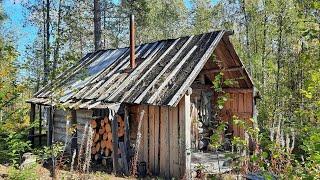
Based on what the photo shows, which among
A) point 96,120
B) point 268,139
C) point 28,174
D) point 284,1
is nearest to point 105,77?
point 96,120

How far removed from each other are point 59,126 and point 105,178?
5222 millimetres

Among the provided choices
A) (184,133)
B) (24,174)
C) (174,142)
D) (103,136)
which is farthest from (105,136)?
(24,174)

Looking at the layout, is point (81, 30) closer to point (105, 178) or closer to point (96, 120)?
point (96, 120)

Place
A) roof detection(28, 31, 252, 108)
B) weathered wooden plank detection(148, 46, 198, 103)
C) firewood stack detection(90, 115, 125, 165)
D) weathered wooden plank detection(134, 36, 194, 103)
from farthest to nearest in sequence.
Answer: firewood stack detection(90, 115, 125, 165) → weathered wooden plank detection(134, 36, 194, 103) → roof detection(28, 31, 252, 108) → weathered wooden plank detection(148, 46, 198, 103)

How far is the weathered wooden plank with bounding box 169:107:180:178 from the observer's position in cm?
1037

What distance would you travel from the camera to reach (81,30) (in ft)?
86.8

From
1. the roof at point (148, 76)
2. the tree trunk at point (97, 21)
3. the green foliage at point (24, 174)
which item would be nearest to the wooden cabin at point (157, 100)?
the roof at point (148, 76)

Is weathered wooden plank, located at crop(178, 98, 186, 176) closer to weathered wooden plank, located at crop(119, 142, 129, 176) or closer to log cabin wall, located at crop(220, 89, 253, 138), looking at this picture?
weathered wooden plank, located at crop(119, 142, 129, 176)

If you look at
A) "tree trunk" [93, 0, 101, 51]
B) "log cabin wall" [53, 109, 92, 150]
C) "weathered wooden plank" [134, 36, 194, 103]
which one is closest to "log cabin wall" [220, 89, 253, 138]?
"weathered wooden plank" [134, 36, 194, 103]

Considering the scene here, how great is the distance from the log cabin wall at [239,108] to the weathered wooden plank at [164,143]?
3208 millimetres

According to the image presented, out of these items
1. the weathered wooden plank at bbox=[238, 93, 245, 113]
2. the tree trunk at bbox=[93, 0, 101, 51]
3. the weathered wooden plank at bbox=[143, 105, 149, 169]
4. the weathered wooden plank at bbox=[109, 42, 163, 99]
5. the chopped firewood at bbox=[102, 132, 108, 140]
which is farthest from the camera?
the tree trunk at bbox=[93, 0, 101, 51]

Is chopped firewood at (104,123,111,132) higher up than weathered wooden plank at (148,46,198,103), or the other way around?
weathered wooden plank at (148,46,198,103)

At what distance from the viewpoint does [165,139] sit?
10.8 meters

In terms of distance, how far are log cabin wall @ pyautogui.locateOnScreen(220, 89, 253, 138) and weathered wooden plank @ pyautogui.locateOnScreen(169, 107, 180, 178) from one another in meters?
3.22
